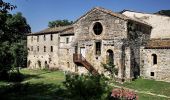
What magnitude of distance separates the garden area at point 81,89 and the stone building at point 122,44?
229 cm

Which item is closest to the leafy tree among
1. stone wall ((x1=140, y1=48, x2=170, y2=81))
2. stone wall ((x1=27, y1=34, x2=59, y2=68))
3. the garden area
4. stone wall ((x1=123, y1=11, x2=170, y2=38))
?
the garden area

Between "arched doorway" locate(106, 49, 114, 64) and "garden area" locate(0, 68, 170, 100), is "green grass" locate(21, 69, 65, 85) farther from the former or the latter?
"arched doorway" locate(106, 49, 114, 64)

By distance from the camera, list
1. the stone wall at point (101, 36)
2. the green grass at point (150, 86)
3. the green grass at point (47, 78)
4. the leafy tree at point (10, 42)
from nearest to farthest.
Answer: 1. the leafy tree at point (10, 42)
2. the green grass at point (150, 86)
3. the green grass at point (47, 78)
4. the stone wall at point (101, 36)

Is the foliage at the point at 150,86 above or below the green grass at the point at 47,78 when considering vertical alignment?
below

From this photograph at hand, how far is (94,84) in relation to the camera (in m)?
16.5

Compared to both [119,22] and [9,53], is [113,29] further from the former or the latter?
[9,53]

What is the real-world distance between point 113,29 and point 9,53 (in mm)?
14610

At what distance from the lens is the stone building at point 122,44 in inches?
1326

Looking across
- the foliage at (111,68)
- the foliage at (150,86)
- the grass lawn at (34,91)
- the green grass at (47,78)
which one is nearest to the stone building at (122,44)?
the foliage at (111,68)

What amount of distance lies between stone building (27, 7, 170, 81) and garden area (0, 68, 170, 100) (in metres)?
2.29

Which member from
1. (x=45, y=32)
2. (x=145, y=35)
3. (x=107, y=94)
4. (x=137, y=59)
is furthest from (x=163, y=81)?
(x=45, y=32)

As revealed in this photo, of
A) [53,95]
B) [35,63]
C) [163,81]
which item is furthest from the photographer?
[35,63]

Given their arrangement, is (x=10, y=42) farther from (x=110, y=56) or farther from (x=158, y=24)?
(x=158, y=24)

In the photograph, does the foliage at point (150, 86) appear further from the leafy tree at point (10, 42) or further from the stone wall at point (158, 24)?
the leafy tree at point (10, 42)
